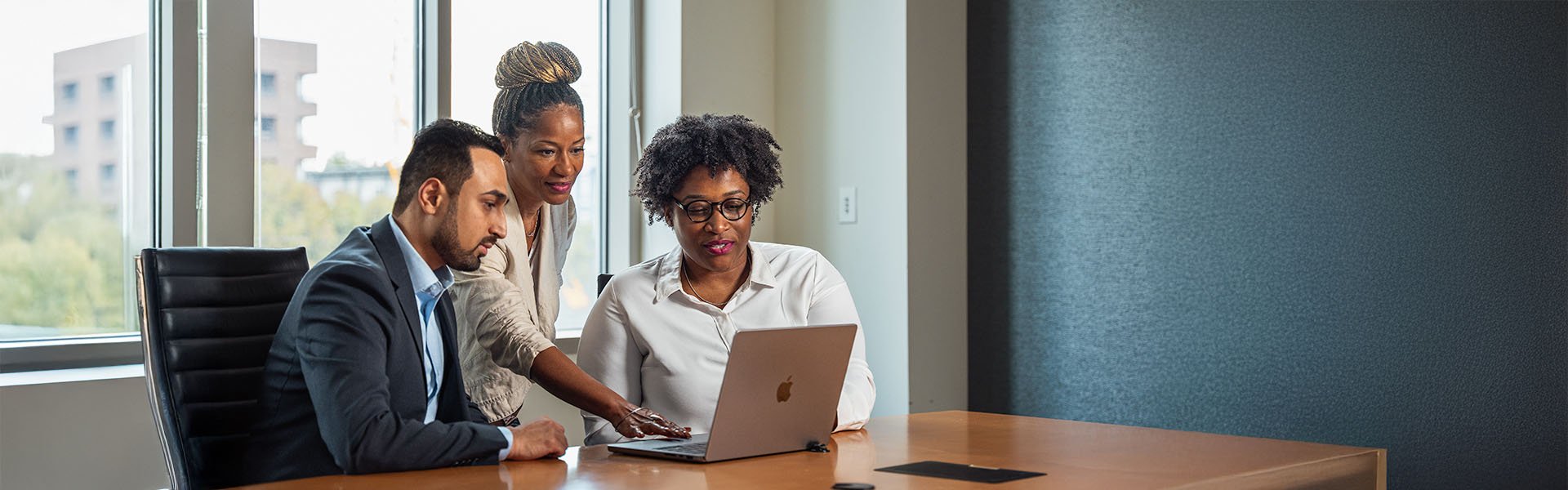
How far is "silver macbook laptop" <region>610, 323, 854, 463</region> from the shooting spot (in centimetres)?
171

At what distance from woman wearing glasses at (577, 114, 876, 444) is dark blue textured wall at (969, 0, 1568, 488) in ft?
3.84

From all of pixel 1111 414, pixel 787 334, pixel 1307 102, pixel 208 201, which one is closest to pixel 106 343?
pixel 208 201

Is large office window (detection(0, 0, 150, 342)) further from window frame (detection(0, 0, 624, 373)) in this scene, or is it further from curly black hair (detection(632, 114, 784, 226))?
curly black hair (detection(632, 114, 784, 226))

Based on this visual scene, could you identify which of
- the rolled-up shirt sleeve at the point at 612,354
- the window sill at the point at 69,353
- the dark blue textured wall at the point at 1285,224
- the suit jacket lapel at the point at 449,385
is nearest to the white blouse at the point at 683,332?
the rolled-up shirt sleeve at the point at 612,354

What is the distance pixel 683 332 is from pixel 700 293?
0.31ft

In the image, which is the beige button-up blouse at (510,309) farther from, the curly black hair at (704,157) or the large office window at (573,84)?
the large office window at (573,84)

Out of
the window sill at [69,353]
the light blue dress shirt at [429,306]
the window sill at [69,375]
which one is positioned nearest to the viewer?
the light blue dress shirt at [429,306]

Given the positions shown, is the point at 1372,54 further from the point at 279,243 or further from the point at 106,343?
the point at 106,343

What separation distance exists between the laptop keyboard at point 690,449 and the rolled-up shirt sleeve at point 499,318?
39 centimetres

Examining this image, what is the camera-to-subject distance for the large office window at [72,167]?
2727mm

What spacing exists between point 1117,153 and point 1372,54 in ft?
2.25


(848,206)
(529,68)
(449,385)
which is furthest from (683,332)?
(848,206)

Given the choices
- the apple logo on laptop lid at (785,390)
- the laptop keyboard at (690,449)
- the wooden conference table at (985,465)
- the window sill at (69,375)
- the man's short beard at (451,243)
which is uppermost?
the man's short beard at (451,243)

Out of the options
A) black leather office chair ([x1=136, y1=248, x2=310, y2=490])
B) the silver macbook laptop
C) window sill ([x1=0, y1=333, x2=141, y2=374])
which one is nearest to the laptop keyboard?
the silver macbook laptop
